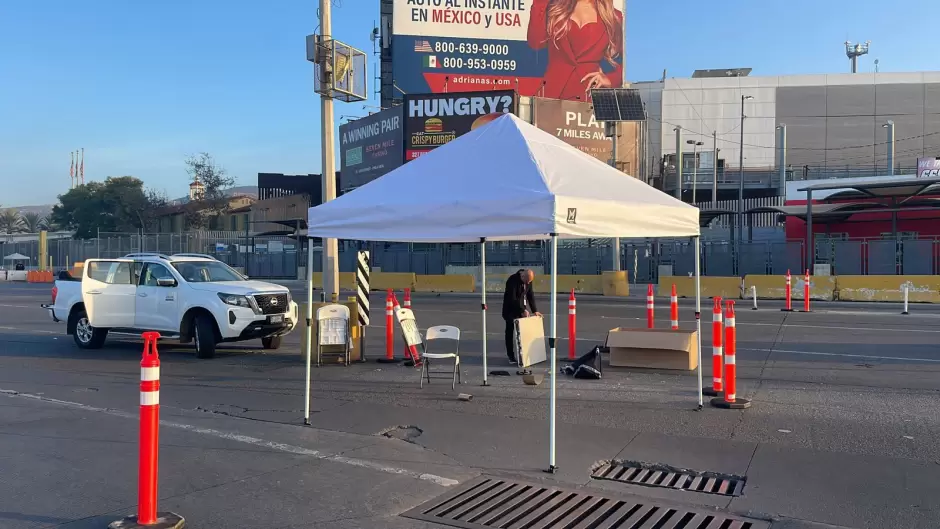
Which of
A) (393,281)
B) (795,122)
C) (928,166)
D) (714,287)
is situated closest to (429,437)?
(714,287)

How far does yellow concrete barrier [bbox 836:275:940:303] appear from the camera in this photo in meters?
24.6

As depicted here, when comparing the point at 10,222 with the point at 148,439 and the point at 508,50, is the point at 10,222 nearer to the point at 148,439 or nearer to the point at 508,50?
the point at 508,50

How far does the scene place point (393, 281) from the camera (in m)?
35.4

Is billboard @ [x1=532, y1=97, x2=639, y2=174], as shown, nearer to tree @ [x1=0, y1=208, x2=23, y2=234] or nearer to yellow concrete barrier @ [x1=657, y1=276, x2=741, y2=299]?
yellow concrete barrier @ [x1=657, y1=276, x2=741, y2=299]

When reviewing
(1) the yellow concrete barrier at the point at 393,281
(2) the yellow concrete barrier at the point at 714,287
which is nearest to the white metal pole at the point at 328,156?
(2) the yellow concrete barrier at the point at 714,287

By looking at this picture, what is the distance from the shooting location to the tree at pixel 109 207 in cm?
6994

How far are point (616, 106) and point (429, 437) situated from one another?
2903cm

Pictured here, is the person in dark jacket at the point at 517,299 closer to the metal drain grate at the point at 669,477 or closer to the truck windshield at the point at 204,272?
the metal drain grate at the point at 669,477

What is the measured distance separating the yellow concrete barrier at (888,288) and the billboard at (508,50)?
26.8 meters

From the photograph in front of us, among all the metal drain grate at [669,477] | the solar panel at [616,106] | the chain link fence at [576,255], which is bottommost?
the metal drain grate at [669,477]

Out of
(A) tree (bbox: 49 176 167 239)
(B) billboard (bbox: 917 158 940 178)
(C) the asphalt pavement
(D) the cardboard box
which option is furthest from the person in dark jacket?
(A) tree (bbox: 49 176 167 239)

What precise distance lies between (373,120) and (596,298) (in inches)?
906

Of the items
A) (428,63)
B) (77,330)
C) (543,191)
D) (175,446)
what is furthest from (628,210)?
(428,63)

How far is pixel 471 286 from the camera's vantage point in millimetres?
33281
